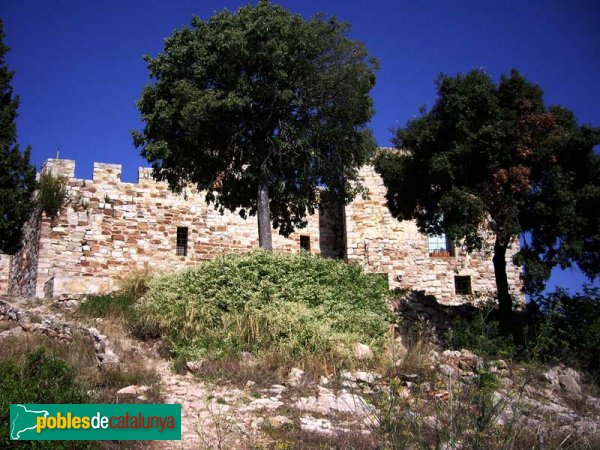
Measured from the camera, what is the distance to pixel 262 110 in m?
Result: 15.1

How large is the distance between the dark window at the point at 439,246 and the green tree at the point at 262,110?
5900 mm


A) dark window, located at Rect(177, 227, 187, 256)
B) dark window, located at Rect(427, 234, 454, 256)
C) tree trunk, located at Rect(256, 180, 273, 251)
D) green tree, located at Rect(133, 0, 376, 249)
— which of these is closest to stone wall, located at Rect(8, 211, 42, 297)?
dark window, located at Rect(177, 227, 187, 256)

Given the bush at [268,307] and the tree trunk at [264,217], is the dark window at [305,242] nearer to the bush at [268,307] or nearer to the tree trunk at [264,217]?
the tree trunk at [264,217]

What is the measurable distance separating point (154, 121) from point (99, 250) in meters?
5.84

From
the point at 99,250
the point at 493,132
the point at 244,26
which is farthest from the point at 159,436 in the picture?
the point at 99,250

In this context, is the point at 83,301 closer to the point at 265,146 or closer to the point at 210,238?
the point at 265,146

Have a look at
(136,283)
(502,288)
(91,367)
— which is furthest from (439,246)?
(91,367)

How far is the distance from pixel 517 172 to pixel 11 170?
15099 mm

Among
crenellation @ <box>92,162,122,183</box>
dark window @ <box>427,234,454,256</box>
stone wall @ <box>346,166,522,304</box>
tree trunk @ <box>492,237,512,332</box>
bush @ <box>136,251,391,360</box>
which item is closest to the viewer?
bush @ <box>136,251,391,360</box>

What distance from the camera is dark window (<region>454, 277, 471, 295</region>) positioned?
20656 mm

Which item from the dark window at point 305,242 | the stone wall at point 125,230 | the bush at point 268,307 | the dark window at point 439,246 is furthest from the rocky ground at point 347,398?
the dark window at point 305,242

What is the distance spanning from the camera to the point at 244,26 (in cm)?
1462

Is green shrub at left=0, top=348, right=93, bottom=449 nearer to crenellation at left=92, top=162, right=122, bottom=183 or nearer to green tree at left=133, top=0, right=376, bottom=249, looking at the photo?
green tree at left=133, top=0, right=376, bottom=249

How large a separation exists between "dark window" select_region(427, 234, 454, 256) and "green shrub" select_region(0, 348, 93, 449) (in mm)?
15082
